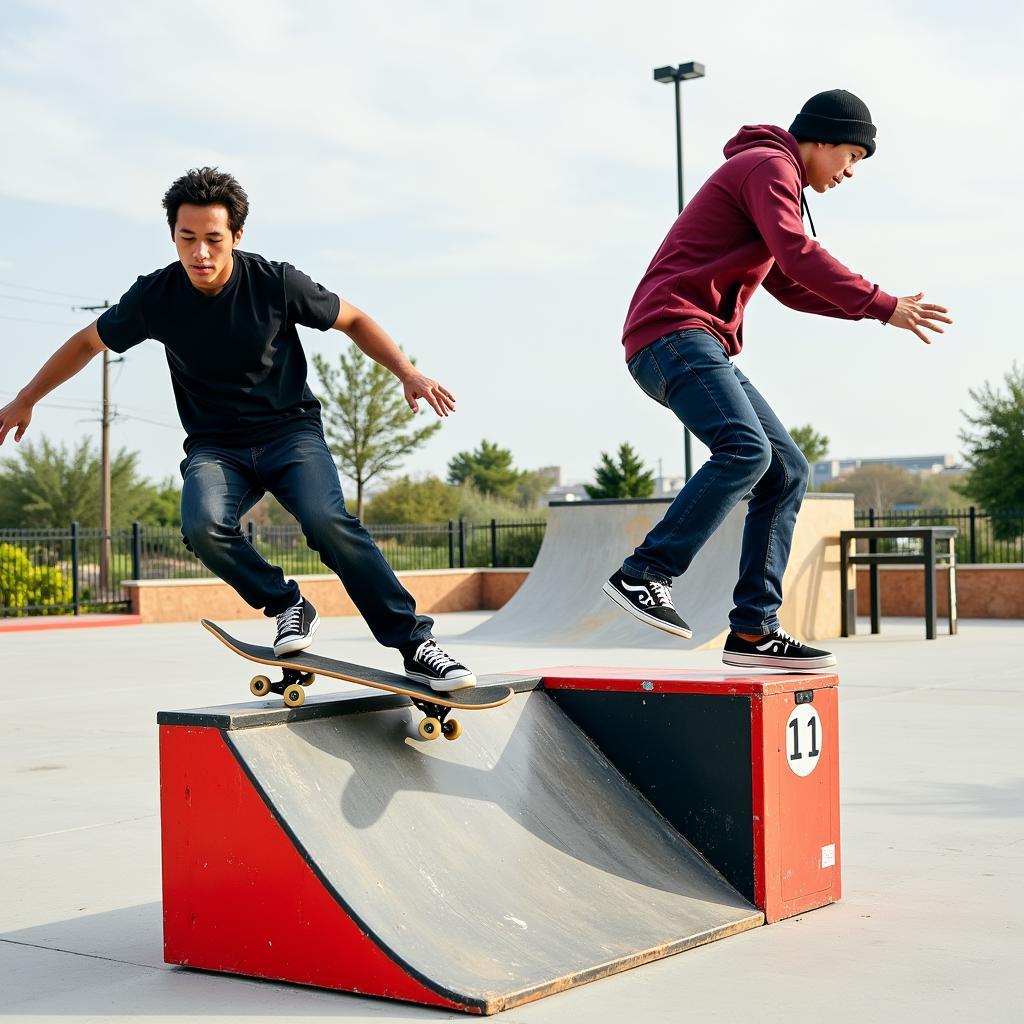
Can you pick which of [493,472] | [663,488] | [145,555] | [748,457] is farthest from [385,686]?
[493,472]

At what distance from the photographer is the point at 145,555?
24.8 meters

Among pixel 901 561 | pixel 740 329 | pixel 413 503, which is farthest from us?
pixel 413 503

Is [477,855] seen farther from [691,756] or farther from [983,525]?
[983,525]

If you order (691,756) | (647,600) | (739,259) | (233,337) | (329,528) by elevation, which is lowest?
(691,756)

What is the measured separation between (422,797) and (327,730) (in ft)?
1.07

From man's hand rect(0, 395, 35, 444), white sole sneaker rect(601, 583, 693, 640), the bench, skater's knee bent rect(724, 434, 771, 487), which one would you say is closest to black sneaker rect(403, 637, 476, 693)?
white sole sneaker rect(601, 583, 693, 640)

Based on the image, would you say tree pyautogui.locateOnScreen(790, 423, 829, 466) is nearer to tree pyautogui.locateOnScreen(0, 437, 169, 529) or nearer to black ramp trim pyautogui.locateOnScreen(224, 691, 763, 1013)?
tree pyautogui.locateOnScreen(0, 437, 169, 529)

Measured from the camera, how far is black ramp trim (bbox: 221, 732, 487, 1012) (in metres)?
3.19

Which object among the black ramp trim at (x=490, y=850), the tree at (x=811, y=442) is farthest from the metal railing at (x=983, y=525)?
the tree at (x=811, y=442)

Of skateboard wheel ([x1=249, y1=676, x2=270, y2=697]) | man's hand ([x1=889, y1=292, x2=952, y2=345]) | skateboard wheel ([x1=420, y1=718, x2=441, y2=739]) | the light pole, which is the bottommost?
skateboard wheel ([x1=420, y1=718, x2=441, y2=739])

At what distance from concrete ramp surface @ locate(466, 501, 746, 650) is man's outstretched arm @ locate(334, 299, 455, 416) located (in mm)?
9352

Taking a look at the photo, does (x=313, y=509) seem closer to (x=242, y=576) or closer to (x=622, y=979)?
(x=242, y=576)

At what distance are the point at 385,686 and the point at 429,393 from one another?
92 cm

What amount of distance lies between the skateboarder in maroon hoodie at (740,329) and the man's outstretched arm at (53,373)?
1703 mm
